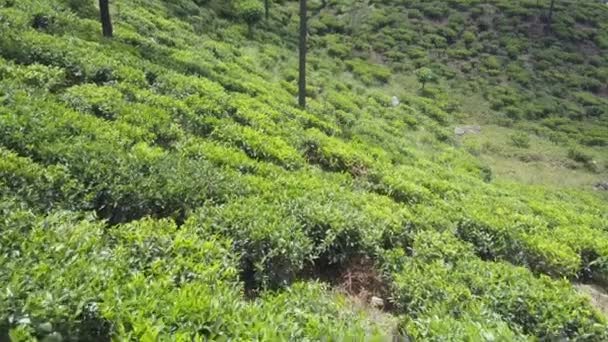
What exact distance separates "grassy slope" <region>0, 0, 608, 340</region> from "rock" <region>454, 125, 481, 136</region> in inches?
285

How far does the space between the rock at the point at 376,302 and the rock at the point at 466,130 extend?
23.3 meters

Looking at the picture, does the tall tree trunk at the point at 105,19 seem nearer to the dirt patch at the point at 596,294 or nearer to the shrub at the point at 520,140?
the dirt patch at the point at 596,294

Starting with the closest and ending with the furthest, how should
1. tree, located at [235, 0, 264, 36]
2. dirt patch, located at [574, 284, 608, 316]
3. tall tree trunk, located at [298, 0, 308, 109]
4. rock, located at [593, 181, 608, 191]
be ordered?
dirt patch, located at [574, 284, 608, 316] → tall tree trunk, located at [298, 0, 308, 109] → rock, located at [593, 181, 608, 191] → tree, located at [235, 0, 264, 36]

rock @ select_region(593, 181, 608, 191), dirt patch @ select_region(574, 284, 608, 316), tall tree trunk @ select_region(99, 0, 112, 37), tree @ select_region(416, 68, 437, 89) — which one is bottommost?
rock @ select_region(593, 181, 608, 191)

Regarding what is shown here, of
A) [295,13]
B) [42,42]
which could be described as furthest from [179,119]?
[295,13]

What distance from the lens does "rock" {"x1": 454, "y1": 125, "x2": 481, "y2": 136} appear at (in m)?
28.7

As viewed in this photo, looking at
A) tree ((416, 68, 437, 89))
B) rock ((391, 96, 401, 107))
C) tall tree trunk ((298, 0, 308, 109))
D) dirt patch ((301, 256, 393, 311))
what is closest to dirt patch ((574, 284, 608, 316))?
dirt patch ((301, 256, 393, 311))

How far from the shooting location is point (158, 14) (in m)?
22.3

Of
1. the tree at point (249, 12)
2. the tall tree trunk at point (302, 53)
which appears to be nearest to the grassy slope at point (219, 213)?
the tall tree trunk at point (302, 53)

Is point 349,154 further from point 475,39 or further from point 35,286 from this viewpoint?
point 475,39

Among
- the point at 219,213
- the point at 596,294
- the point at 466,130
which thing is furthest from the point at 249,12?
the point at 596,294

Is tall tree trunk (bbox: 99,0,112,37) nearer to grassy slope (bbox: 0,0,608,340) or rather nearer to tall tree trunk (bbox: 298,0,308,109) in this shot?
grassy slope (bbox: 0,0,608,340)

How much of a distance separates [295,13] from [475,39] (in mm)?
18016

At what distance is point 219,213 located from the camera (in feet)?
23.1
